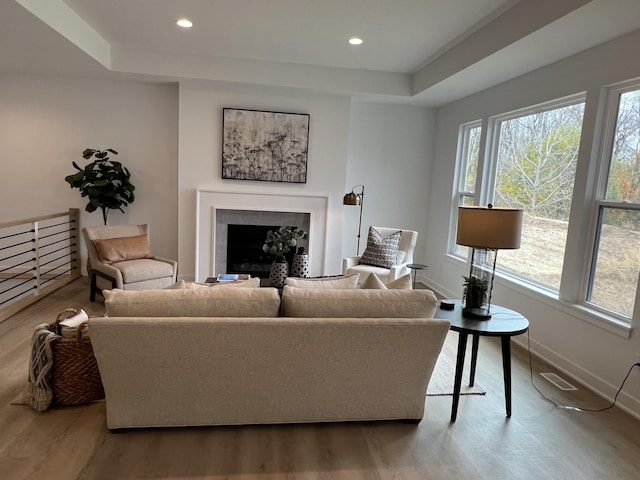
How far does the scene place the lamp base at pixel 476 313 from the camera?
2.65 metres

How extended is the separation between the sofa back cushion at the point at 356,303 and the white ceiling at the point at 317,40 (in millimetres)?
2150

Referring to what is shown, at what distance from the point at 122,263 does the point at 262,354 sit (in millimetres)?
2903

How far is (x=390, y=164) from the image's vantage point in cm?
609

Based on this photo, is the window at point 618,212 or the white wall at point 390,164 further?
the white wall at point 390,164

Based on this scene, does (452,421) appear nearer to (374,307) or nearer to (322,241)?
(374,307)

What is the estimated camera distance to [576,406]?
287 centimetres

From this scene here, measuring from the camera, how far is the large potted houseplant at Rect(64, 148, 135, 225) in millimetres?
5035

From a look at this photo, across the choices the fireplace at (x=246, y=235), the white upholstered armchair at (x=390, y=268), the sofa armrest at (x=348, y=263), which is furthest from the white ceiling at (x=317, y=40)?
the sofa armrest at (x=348, y=263)

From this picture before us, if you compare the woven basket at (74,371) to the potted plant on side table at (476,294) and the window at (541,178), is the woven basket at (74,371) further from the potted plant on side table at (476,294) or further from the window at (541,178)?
the window at (541,178)

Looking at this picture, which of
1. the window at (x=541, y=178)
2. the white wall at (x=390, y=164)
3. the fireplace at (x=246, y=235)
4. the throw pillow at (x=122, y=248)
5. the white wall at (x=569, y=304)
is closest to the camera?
the white wall at (x=569, y=304)

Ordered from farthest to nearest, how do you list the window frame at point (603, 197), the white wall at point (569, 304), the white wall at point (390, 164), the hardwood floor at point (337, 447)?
the white wall at point (390, 164) < the window frame at point (603, 197) < the white wall at point (569, 304) < the hardwood floor at point (337, 447)

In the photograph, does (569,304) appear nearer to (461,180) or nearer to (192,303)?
(461,180)

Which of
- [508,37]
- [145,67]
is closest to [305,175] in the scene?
[145,67]

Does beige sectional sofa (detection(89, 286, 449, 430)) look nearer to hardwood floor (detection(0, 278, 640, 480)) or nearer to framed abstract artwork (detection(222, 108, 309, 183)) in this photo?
hardwood floor (detection(0, 278, 640, 480))
